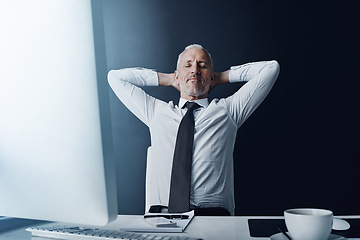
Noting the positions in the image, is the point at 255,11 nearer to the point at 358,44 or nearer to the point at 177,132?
the point at 358,44

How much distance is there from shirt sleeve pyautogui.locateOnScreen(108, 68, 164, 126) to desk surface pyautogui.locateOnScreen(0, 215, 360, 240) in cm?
141

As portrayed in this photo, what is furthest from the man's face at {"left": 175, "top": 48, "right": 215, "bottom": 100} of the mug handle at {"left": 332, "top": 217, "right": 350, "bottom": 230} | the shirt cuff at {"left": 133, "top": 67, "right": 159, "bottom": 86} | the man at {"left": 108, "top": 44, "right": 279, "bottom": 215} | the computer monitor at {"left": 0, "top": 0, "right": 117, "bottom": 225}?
the computer monitor at {"left": 0, "top": 0, "right": 117, "bottom": 225}

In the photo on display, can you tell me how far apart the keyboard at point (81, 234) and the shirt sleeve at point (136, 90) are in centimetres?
167

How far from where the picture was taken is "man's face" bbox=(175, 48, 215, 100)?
2.39 m

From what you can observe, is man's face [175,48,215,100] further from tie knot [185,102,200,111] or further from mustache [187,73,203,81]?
tie knot [185,102,200,111]

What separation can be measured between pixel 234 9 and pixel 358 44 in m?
0.93

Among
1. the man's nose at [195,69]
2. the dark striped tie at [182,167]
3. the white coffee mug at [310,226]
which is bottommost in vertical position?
the dark striped tie at [182,167]

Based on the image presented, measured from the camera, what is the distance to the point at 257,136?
8.87 ft

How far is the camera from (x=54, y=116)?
Result: 52cm

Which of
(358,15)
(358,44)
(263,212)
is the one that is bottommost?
(263,212)

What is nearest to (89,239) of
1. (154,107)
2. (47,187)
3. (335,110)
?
(47,187)

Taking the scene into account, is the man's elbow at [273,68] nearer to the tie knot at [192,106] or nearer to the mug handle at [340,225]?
the tie knot at [192,106]

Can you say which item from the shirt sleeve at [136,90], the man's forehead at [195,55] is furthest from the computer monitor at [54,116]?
the man's forehead at [195,55]

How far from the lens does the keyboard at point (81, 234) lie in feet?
2.26
